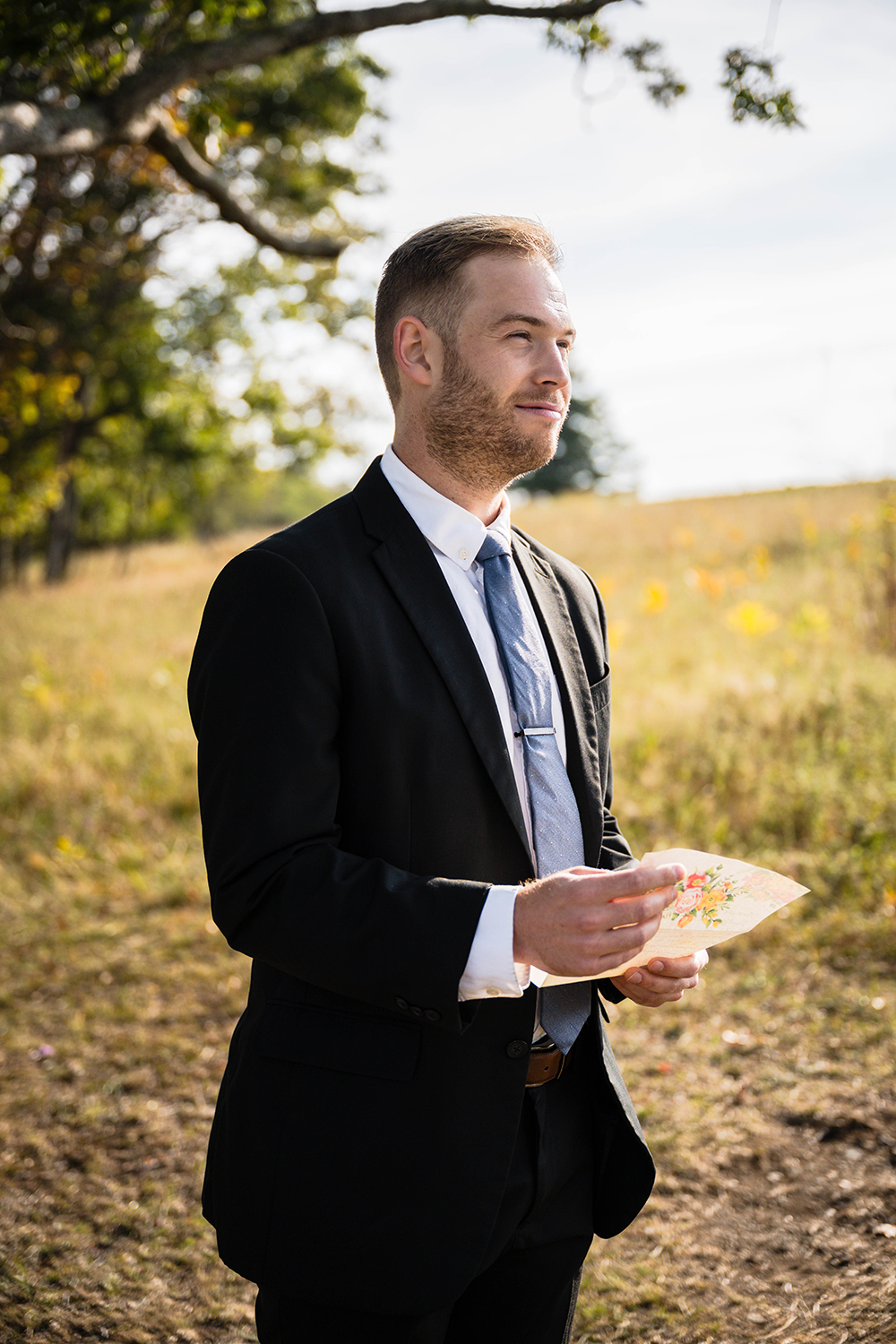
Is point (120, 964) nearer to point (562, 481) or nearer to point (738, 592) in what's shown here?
point (738, 592)

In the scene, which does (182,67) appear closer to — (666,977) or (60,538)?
(666,977)

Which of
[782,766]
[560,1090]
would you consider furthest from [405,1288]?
[782,766]

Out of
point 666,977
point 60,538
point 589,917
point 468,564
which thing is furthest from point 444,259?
point 60,538

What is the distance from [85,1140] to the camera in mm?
3721

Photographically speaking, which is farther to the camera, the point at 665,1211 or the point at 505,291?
the point at 665,1211

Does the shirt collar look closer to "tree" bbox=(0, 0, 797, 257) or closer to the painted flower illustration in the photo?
the painted flower illustration

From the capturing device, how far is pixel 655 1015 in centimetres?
458

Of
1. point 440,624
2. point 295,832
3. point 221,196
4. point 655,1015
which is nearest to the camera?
point 295,832

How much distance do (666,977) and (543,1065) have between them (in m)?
0.29

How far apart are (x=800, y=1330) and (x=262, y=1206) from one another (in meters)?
1.66

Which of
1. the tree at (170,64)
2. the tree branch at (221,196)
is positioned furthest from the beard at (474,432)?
the tree branch at (221,196)

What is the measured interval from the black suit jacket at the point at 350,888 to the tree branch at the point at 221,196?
387 centimetres

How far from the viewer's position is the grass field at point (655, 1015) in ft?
9.38

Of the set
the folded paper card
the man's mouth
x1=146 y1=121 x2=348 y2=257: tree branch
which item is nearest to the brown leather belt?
the folded paper card
